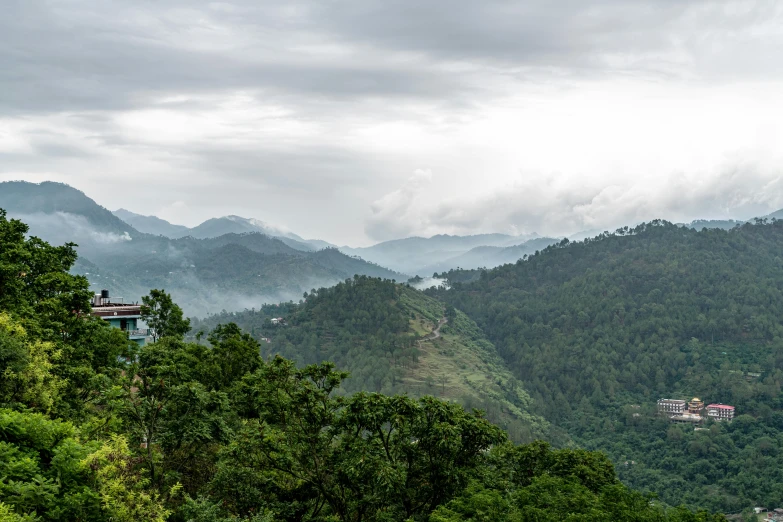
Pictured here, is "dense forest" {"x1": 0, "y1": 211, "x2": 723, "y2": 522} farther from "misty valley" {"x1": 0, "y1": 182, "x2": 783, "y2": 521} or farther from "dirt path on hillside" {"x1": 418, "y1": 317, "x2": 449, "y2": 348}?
"dirt path on hillside" {"x1": 418, "y1": 317, "x2": 449, "y2": 348}

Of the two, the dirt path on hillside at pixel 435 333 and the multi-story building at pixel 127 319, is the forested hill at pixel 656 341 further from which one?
the multi-story building at pixel 127 319

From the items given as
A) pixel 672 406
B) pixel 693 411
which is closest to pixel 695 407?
pixel 693 411

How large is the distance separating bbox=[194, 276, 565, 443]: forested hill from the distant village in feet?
55.9

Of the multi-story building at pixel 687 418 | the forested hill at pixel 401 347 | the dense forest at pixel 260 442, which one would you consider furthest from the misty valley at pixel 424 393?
the forested hill at pixel 401 347

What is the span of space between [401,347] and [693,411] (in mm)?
44458

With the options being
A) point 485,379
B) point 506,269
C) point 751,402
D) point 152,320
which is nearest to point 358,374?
point 485,379

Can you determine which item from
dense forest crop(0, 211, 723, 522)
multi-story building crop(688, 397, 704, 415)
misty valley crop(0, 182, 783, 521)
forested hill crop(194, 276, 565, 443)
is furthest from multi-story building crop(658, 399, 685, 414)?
dense forest crop(0, 211, 723, 522)

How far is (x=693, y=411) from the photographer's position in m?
89.2

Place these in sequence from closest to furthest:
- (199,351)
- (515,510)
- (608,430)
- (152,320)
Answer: (515,510)
(199,351)
(152,320)
(608,430)

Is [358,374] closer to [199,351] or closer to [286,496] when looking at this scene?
[199,351]

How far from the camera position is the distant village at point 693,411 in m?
86.1

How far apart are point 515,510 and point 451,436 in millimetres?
2520

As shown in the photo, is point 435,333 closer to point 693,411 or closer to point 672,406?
point 672,406

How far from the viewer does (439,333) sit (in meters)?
122
